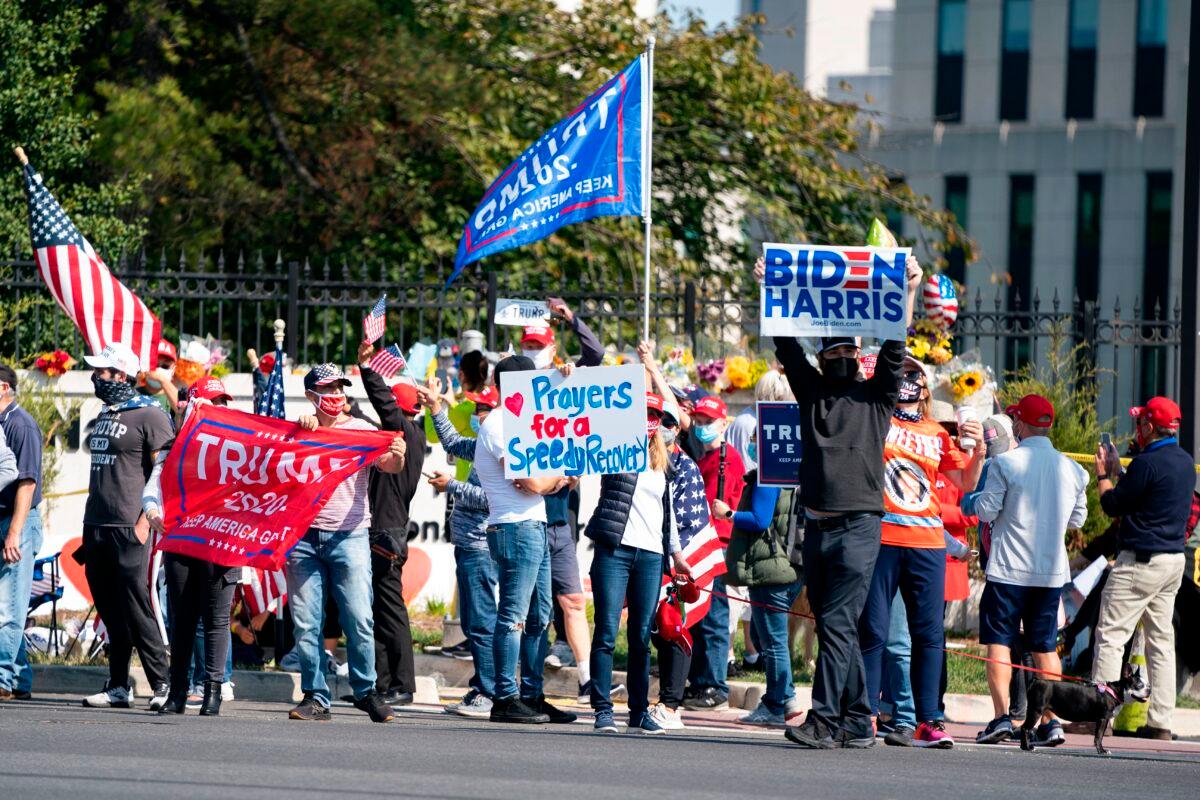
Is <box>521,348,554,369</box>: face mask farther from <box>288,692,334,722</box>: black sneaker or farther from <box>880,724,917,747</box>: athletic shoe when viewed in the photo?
<box>880,724,917,747</box>: athletic shoe

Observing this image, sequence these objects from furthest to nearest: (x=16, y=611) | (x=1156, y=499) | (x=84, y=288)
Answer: (x=84, y=288)
(x=16, y=611)
(x=1156, y=499)

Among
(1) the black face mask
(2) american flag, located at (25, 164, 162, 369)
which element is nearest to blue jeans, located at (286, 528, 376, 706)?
(1) the black face mask

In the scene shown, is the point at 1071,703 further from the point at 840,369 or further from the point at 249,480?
the point at 249,480

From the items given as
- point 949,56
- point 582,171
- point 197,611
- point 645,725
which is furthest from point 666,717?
point 949,56

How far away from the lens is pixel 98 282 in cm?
1389

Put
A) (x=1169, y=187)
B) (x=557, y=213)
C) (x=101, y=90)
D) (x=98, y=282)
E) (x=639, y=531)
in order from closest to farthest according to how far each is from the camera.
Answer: (x=639, y=531), (x=557, y=213), (x=98, y=282), (x=101, y=90), (x=1169, y=187)

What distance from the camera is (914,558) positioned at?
9.63m

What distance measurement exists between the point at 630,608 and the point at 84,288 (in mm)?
5981

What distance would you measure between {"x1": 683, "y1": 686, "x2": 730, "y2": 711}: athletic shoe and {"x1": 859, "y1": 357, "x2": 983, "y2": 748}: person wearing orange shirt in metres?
1.73

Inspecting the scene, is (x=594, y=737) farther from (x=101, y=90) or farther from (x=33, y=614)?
(x=101, y=90)

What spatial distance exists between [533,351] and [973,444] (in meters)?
2.54

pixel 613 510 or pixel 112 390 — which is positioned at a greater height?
pixel 112 390

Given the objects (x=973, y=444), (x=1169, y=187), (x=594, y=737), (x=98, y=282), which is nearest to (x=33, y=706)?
(x=594, y=737)

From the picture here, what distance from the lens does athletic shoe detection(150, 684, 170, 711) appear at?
1022cm
